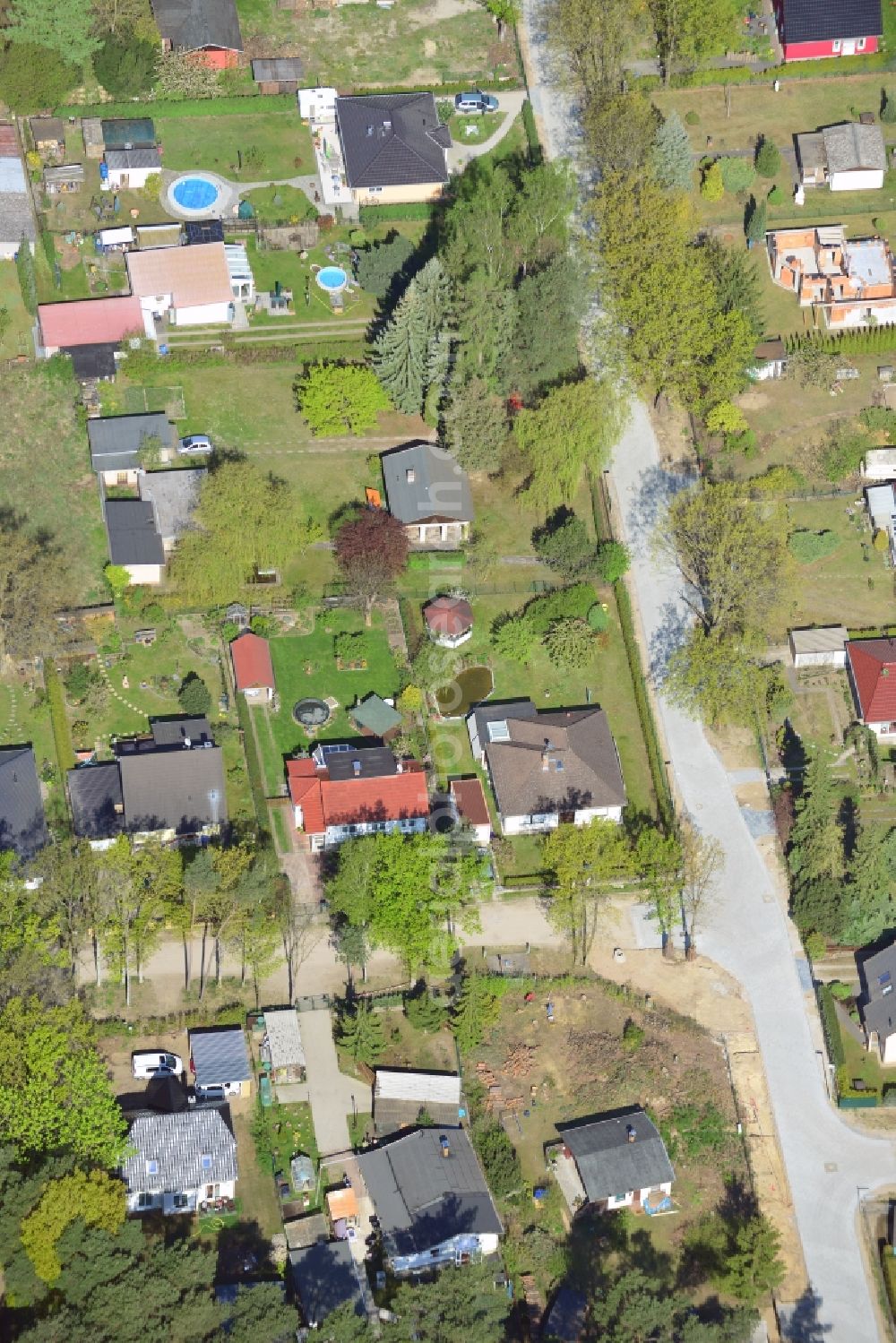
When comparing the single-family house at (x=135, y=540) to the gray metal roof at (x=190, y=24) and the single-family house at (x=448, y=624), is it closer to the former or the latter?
the single-family house at (x=448, y=624)

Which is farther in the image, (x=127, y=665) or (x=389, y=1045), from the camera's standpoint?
(x=127, y=665)

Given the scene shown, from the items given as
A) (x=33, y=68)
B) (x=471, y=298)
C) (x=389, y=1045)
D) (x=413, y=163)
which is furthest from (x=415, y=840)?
(x=33, y=68)

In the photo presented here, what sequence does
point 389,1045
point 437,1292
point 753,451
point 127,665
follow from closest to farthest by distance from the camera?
1. point 437,1292
2. point 389,1045
3. point 127,665
4. point 753,451

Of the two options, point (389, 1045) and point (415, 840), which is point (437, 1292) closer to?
point (389, 1045)

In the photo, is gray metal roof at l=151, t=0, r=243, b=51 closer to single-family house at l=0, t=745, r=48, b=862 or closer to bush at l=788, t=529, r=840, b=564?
bush at l=788, t=529, r=840, b=564

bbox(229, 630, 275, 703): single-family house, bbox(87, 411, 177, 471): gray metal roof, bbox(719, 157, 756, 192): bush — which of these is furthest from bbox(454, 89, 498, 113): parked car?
bbox(229, 630, 275, 703): single-family house

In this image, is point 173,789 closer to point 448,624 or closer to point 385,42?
point 448,624

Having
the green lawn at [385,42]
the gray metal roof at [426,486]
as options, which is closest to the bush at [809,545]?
the gray metal roof at [426,486]
